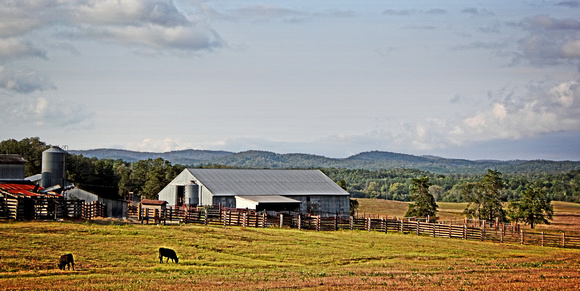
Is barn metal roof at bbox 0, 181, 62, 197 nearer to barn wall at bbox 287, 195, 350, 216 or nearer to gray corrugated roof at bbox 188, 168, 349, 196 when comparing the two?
gray corrugated roof at bbox 188, 168, 349, 196

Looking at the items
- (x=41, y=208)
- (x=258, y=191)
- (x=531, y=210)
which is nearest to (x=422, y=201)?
(x=531, y=210)

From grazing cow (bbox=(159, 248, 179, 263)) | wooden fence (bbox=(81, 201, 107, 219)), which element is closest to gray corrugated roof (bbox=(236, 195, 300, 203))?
wooden fence (bbox=(81, 201, 107, 219))

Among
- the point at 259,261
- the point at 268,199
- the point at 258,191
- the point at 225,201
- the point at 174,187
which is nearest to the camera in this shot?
the point at 259,261

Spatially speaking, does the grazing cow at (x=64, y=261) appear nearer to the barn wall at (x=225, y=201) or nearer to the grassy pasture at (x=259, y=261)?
the grassy pasture at (x=259, y=261)

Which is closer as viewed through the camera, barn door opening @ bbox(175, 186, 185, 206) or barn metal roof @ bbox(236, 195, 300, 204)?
barn metal roof @ bbox(236, 195, 300, 204)

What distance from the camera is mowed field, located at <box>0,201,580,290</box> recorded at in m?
23.1

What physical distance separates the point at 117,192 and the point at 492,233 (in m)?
86.7

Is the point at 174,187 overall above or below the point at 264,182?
below

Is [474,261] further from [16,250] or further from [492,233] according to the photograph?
[16,250]

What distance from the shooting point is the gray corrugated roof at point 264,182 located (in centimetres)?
6856

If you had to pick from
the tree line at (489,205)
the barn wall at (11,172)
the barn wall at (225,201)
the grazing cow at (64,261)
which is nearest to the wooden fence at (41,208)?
the barn wall at (11,172)

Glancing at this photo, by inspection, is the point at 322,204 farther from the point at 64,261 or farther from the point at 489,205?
the point at 64,261

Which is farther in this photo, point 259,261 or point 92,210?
point 92,210

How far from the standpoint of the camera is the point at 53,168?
188 ft
